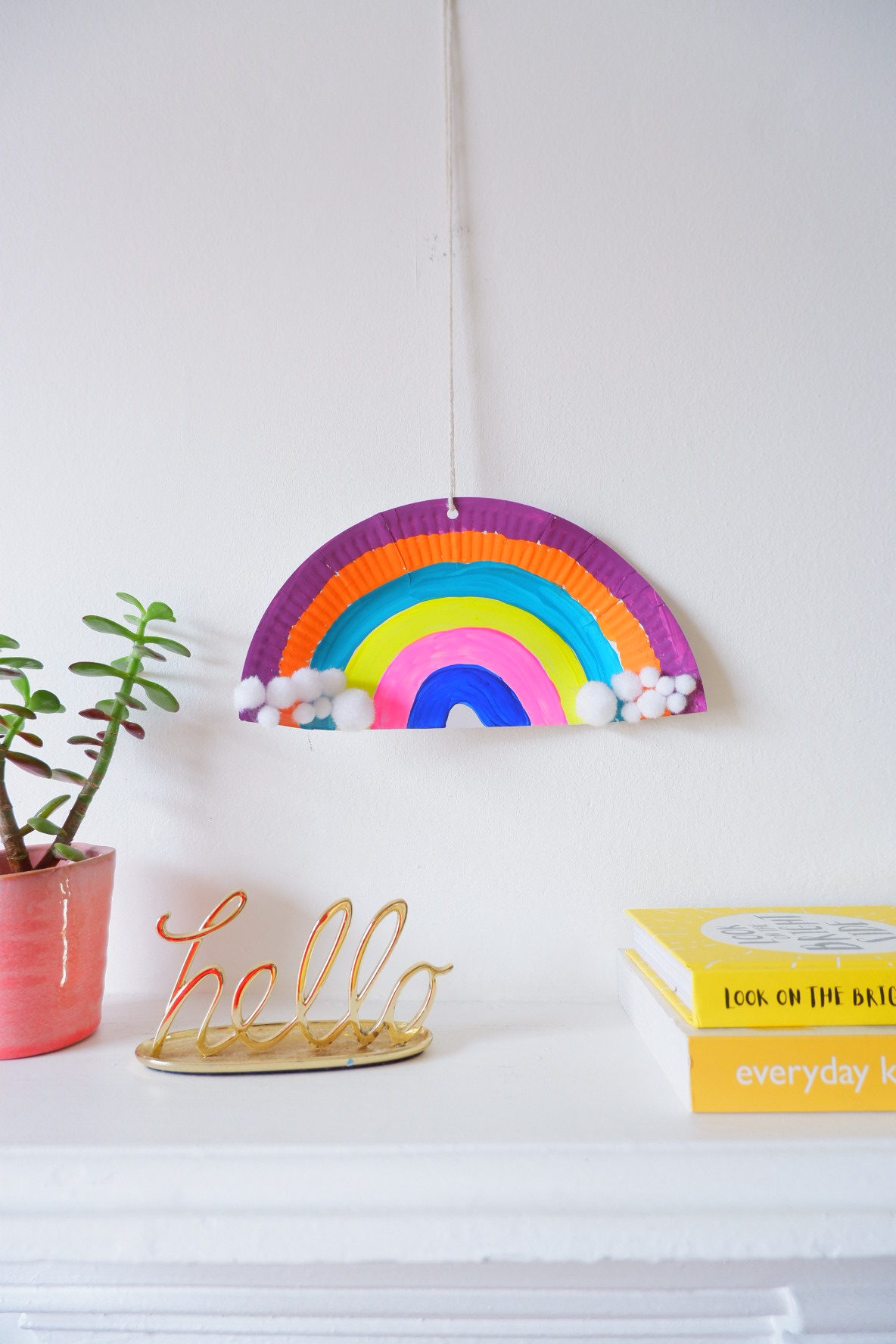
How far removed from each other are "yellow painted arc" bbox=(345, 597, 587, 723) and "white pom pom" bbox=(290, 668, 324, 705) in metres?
0.03

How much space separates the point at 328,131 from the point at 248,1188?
3.13 ft

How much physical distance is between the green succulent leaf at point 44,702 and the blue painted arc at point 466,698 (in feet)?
1.04

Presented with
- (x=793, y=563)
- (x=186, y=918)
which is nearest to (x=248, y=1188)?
(x=186, y=918)

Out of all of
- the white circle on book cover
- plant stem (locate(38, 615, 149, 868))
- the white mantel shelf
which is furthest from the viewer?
plant stem (locate(38, 615, 149, 868))

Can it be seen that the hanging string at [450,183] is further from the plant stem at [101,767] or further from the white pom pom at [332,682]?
the plant stem at [101,767]

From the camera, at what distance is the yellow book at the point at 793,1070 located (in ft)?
1.87

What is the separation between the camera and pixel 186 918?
0.85 metres

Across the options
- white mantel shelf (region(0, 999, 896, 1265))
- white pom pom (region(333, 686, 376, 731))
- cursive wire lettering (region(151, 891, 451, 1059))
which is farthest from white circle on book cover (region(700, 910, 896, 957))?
white pom pom (region(333, 686, 376, 731))

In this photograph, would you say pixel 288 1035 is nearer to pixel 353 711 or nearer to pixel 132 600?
pixel 353 711

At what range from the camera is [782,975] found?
59 centimetres

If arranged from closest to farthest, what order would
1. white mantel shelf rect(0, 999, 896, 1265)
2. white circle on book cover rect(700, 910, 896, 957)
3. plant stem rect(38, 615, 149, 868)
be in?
1. white mantel shelf rect(0, 999, 896, 1265)
2. white circle on book cover rect(700, 910, 896, 957)
3. plant stem rect(38, 615, 149, 868)

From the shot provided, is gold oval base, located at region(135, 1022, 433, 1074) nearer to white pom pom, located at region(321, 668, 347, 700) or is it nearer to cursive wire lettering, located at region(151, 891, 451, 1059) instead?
cursive wire lettering, located at region(151, 891, 451, 1059)

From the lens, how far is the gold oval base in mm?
668

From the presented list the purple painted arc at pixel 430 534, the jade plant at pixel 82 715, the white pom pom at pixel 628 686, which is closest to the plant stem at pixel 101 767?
the jade plant at pixel 82 715
